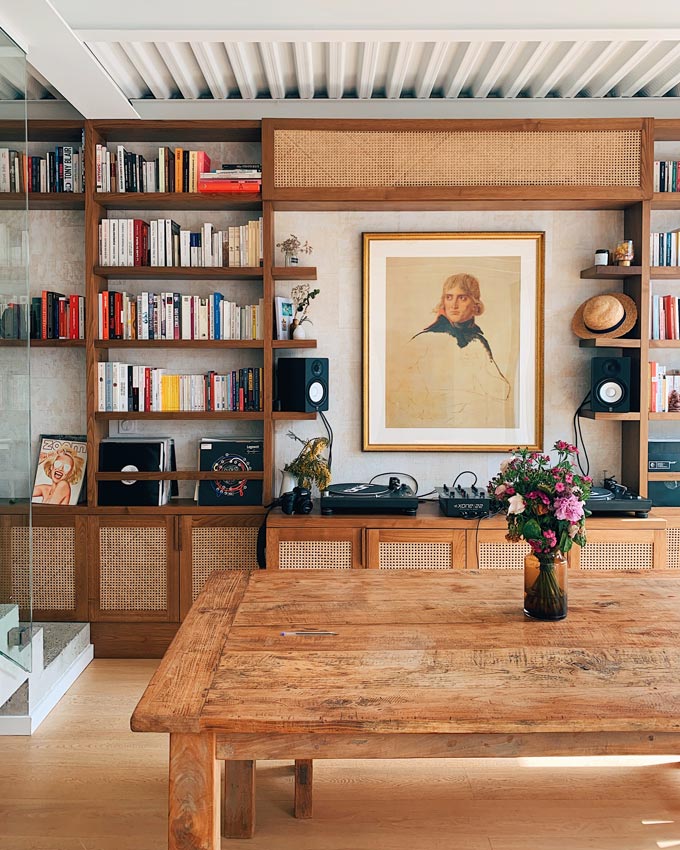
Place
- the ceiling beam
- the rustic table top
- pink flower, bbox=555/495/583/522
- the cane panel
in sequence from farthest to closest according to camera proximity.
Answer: the cane panel < the ceiling beam < pink flower, bbox=555/495/583/522 < the rustic table top

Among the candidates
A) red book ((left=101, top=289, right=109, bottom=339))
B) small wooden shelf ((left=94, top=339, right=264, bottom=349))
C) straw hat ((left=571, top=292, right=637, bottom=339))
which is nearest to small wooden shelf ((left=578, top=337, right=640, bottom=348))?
straw hat ((left=571, top=292, right=637, bottom=339))

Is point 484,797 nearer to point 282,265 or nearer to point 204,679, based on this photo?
point 204,679

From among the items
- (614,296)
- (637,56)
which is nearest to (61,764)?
(614,296)

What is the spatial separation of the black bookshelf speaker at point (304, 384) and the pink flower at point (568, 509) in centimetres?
213

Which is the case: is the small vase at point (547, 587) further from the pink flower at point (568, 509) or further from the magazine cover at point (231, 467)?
the magazine cover at point (231, 467)

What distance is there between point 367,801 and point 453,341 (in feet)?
8.17

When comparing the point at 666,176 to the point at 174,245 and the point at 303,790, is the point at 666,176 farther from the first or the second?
the point at 303,790

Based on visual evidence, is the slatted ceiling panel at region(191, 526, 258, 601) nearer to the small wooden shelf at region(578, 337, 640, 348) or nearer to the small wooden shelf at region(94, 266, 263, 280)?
the small wooden shelf at region(94, 266, 263, 280)

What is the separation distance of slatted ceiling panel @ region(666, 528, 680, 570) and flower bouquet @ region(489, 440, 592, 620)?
6.90ft

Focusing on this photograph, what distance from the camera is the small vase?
2281 mm

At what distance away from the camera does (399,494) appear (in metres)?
4.10

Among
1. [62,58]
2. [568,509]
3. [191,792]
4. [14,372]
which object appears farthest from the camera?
[62,58]

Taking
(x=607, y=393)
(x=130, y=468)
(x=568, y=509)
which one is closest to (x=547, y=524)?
(x=568, y=509)

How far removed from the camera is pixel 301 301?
4434mm
